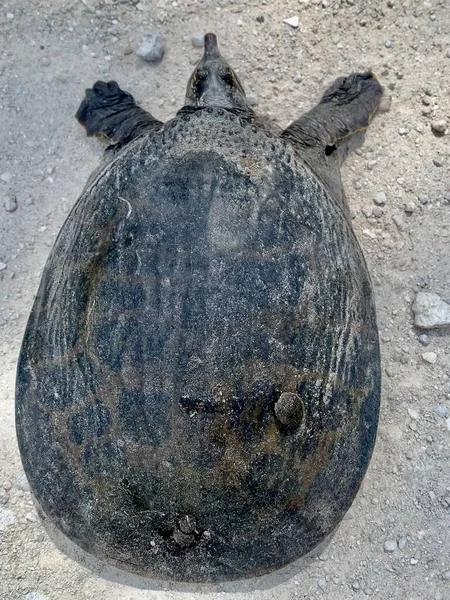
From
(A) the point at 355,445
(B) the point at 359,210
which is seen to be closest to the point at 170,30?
(B) the point at 359,210

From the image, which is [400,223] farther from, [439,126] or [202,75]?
[202,75]

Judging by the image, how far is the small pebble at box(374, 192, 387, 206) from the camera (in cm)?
394

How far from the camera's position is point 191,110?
308 cm

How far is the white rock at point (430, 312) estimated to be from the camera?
378cm

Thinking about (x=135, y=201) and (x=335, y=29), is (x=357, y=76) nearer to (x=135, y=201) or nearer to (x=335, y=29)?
(x=335, y=29)

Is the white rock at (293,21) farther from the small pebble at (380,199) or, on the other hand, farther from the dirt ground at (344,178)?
the small pebble at (380,199)

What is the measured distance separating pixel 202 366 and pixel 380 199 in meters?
2.00

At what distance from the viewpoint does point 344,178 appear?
3.99 m

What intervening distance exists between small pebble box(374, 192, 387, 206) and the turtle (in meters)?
1.04

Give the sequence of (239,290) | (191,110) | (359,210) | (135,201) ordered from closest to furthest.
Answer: (239,290) < (135,201) < (191,110) < (359,210)

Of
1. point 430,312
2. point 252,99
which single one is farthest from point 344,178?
point 430,312

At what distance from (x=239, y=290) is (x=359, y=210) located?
1.69m

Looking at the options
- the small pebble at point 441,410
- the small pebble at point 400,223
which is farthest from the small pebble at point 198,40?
the small pebble at point 441,410

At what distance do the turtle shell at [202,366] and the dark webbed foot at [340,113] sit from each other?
30.5 inches
